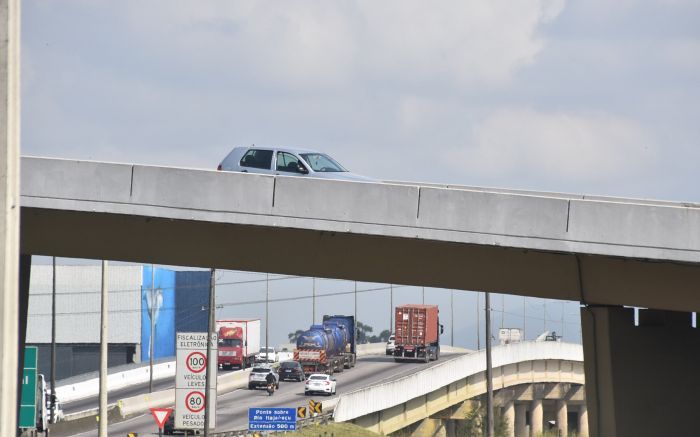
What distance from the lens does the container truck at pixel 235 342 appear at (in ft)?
300

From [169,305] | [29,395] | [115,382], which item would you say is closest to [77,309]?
[169,305]

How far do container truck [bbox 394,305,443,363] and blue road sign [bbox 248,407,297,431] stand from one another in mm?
51607

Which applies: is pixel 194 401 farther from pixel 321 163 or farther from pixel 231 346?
pixel 231 346

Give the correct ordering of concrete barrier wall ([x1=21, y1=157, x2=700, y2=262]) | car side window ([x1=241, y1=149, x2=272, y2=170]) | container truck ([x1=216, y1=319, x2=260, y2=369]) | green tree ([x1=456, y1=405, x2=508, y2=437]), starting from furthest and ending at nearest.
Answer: green tree ([x1=456, y1=405, x2=508, y2=437]) < container truck ([x1=216, y1=319, x2=260, y2=369]) < car side window ([x1=241, y1=149, x2=272, y2=170]) < concrete barrier wall ([x1=21, y1=157, x2=700, y2=262])

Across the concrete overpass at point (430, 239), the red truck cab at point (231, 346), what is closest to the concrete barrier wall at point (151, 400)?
the red truck cab at point (231, 346)

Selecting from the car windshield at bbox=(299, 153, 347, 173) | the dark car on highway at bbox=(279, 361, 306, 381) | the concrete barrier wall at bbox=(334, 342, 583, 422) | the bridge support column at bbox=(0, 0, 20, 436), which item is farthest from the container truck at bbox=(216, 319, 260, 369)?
the bridge support column at bbox=(0, 0, 20, 436)

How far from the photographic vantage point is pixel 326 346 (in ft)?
285

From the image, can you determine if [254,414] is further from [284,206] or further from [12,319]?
[12,319]

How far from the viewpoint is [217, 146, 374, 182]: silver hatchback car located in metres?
29.5

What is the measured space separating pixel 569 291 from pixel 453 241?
3.35m

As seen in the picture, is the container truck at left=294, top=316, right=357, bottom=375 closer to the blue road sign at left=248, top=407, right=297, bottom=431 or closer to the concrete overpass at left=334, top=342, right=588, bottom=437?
the concrete overpass at left=334, top=342, right=588, bottom=437

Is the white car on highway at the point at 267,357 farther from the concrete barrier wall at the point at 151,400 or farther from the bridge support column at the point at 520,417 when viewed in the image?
the bridge support column at the point at 520,417

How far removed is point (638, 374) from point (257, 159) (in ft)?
37.9

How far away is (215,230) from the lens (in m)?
24.7
